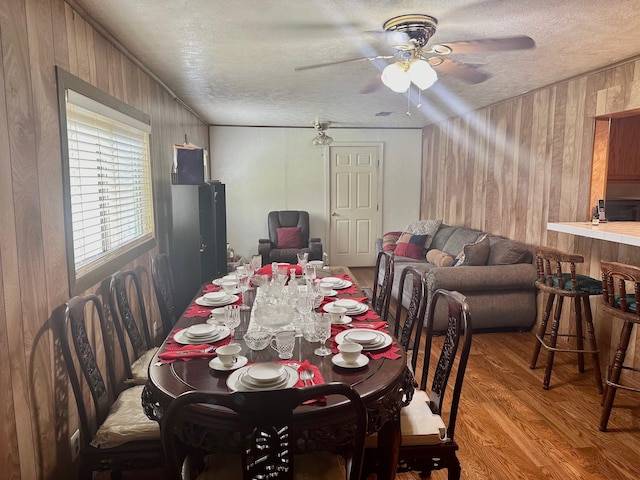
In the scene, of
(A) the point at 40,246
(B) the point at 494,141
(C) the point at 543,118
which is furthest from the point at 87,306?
(B) the point at 494,141

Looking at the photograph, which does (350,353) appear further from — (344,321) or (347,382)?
(344,321)

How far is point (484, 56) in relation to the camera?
10.2 feet

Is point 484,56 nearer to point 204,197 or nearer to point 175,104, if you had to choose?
point 204,197

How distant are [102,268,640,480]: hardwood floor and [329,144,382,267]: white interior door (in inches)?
153

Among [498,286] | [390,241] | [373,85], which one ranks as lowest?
[498,286]

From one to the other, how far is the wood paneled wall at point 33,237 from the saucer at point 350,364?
1139 millimetres

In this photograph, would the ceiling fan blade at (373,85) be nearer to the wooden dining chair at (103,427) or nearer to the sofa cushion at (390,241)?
the wooden dining chair at (103,427)

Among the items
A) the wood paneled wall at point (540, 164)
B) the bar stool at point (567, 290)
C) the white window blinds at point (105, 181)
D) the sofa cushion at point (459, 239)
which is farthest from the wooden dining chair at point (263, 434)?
the sofa cushion at point (459, 239)

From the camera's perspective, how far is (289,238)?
21.5ft

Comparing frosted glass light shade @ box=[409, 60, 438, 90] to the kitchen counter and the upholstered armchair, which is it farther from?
the upholstered armchair

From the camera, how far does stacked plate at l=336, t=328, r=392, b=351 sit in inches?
75.5

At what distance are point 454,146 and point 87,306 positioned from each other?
195 inches

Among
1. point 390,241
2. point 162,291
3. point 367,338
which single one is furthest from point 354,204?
point 367,338

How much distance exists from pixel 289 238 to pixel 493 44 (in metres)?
4.59
